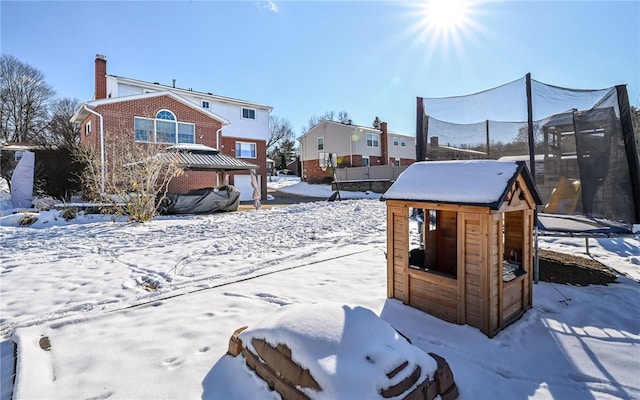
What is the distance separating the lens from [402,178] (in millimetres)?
3592

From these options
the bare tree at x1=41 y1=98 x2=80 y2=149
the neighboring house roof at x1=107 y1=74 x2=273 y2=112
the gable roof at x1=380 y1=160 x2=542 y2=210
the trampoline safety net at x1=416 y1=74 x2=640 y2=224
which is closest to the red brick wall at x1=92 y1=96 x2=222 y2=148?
the neighboring house roof at x1=107 y1=74 x2=273 y2=112

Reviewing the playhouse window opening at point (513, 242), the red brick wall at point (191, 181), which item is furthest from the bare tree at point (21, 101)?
the playhouse window opening at point (513, 242)

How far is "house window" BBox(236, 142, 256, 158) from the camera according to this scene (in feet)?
70.2

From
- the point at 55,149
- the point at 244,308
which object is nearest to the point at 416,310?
the point at 244,308

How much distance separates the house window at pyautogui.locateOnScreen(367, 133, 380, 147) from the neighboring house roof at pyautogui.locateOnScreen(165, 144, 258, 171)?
58.6ft

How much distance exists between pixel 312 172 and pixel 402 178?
93.2 ft

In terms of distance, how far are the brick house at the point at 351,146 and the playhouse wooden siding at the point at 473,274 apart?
25870 millimetres

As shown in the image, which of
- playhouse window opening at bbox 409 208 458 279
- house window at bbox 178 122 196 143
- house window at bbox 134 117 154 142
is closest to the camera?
playhouse window opening at bbox 409 208 458 279

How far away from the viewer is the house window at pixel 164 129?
1548cm

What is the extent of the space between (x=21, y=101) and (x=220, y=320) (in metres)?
41.0

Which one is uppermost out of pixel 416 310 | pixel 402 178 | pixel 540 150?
pixel 540 150

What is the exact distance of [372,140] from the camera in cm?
3022

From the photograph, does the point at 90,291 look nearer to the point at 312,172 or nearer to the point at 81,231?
the point at 81,231

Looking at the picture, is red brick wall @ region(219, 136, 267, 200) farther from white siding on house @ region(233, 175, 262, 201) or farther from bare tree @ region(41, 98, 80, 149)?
bare tree @ region(41, 98, 80, 149)
